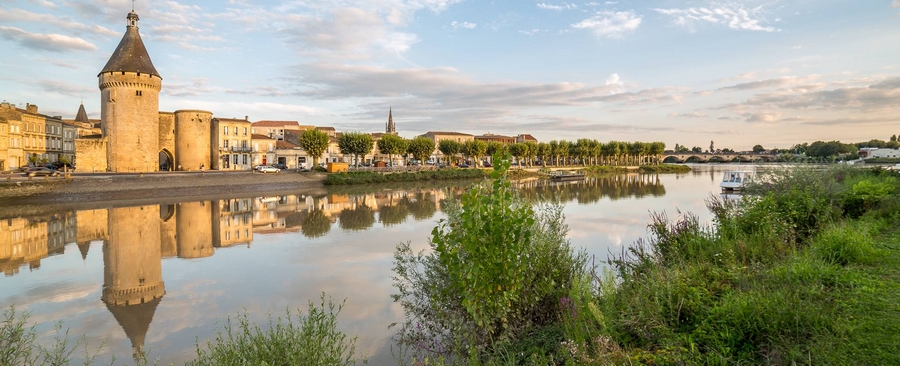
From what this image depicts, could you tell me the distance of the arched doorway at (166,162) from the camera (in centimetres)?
5188

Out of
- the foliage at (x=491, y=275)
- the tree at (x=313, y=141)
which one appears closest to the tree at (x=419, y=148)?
the tree at (x=313, y=141)

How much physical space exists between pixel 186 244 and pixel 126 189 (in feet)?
68.2

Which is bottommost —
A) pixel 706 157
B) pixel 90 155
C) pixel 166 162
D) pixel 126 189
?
pixel 126 189

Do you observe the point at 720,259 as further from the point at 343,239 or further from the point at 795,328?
the point at 343,239

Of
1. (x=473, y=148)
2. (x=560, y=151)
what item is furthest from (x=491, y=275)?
(x=560, y=151)

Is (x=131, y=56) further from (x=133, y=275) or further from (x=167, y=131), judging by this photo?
(x=133, y=275)

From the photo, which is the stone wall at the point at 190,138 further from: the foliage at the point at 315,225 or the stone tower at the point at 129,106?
the foliage at the point at 315,225

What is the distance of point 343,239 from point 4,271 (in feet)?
29.2

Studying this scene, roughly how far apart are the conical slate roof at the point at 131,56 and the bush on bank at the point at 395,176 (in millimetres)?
20398

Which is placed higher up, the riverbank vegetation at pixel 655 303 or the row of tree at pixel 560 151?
the row of tree at pixel 560 151

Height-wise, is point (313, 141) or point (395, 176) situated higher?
point (313, 141)

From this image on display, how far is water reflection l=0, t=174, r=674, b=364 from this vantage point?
851 cm

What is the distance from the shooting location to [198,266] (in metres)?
12.6

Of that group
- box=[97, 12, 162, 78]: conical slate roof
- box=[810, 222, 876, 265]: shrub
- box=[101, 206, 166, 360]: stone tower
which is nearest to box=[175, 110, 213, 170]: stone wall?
box=[97, 12, 162, 78]: conical slate roof
